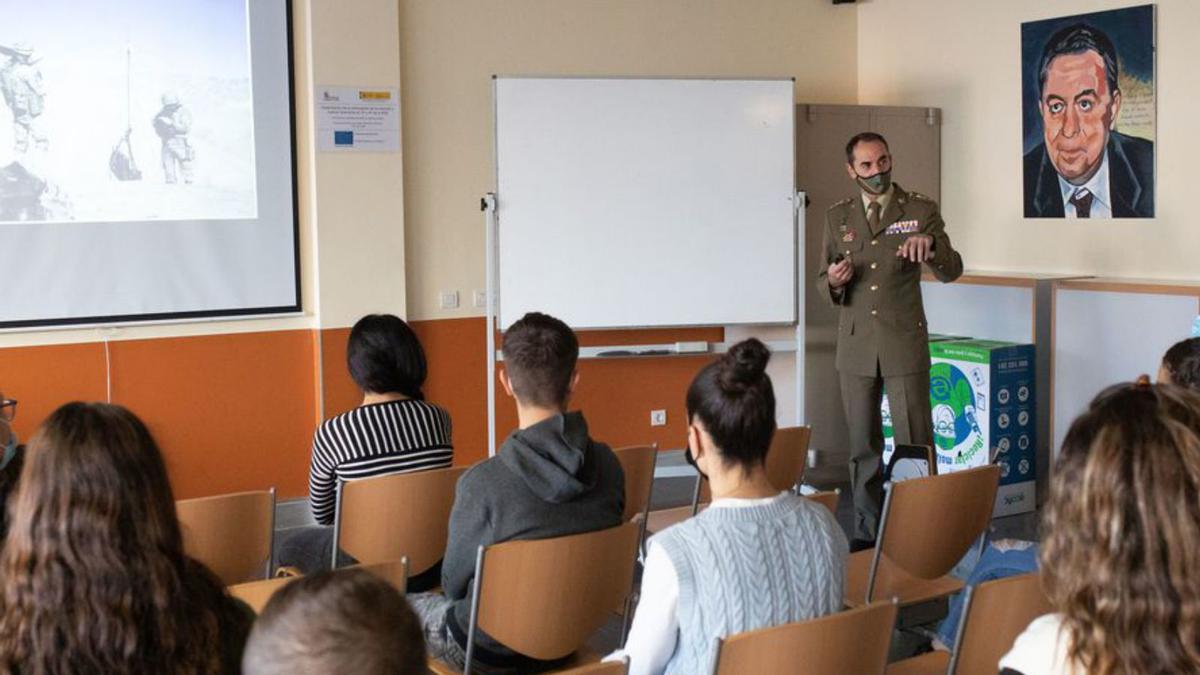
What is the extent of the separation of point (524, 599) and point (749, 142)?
162 inches

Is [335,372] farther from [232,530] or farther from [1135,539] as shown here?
[1135,539]

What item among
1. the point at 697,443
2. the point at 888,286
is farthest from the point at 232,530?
the point at 888,286

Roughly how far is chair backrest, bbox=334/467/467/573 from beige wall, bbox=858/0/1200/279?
3889 millimetres

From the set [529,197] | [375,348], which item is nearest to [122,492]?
[375,348]

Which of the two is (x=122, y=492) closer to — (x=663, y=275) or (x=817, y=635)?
(x=817, y=635)

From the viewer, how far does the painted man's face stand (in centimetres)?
612

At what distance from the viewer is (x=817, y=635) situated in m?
2.18

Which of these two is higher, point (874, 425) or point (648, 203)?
point (648, 203)

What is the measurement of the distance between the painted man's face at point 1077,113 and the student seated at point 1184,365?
10.9 feet

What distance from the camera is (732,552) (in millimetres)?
2361

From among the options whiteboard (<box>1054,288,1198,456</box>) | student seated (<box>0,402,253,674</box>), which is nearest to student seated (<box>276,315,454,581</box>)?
student seated (<box>0,402,253,674</box>)

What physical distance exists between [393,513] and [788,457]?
4.70 ft

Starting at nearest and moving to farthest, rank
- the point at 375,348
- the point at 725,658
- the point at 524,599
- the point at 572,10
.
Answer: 1. the point at 725,658
2. the point at 524,599
3. the point at 375,348
4. the point at 572,10

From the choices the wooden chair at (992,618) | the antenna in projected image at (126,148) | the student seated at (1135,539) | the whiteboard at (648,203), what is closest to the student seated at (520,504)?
the wooden chair at (992,618)
